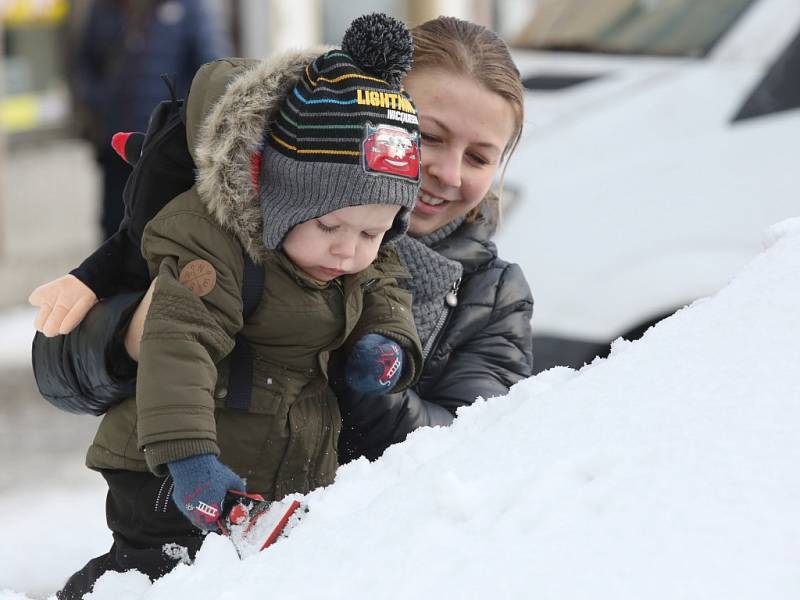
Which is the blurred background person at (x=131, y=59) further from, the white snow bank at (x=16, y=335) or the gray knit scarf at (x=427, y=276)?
the gray knit scarf at (x=427, y=276)

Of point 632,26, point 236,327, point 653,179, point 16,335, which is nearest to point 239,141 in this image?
point 236,327

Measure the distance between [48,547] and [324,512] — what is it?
2.56 metres

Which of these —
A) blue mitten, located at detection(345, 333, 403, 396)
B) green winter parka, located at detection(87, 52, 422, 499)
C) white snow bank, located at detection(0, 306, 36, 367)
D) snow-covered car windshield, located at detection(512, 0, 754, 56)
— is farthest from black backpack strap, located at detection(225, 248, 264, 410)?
white snow bank, located at detection(0, 306, 36, 367)

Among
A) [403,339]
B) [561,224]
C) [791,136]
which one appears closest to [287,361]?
[403,339]

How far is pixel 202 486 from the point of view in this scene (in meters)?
2.02

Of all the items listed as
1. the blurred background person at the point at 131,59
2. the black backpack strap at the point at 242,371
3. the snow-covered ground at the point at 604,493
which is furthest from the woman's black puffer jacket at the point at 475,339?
the blurred background person at the point at 131,59

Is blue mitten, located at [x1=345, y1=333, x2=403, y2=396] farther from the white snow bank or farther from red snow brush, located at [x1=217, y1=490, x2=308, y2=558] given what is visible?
the white snow bank

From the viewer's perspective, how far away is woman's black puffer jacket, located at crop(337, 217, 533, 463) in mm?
2525

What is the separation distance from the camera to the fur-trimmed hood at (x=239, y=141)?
2.20 m

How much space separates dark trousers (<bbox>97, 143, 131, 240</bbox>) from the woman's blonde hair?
4.38 metres

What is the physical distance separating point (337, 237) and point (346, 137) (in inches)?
6.4

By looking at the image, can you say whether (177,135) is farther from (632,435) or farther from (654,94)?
(654,94)

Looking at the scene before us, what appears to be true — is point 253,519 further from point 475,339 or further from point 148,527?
point 475,339

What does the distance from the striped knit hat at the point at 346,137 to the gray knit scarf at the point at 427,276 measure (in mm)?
240
